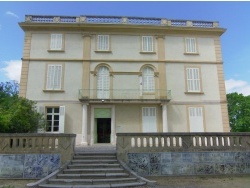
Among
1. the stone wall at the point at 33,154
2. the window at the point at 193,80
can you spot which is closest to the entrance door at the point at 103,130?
the window at the point at 193,80

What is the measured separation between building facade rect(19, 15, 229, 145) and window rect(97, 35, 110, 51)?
8 cm

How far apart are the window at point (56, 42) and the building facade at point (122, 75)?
7cm

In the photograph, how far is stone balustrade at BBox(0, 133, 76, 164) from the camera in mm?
8602

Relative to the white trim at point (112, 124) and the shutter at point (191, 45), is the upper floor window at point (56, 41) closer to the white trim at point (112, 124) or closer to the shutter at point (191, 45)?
the white trim at point (112, 124)

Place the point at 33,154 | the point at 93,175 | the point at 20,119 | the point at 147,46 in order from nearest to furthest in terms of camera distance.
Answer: the point at 93,175 < the point at 33,154 < the point at 20,119 < the point at 147,46

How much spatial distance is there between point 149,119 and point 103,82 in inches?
173

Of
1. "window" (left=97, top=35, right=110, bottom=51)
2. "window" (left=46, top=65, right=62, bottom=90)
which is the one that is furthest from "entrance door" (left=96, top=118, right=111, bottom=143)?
"window" (left=97, top=35, right=110, bottom=51)

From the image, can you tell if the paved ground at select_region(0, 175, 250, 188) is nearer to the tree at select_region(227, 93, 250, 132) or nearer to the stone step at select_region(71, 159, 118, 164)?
the stone step at select_region(71, 159, 118, 164)

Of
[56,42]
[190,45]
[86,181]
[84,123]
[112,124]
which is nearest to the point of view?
[86,181]

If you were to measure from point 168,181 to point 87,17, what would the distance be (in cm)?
1453

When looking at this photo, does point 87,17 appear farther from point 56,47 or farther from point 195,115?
point 195,115

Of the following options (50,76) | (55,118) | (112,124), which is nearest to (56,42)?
(50,76)

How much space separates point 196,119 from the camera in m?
17.0

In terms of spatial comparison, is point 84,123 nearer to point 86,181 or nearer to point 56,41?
point 56,41
